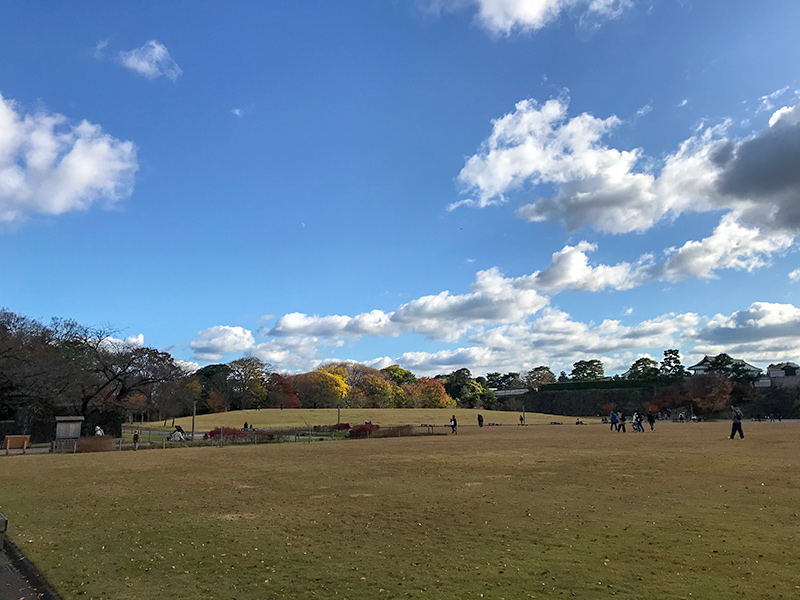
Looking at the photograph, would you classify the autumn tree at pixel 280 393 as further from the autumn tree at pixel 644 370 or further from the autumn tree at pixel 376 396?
the autumn tree at pixel 644 370

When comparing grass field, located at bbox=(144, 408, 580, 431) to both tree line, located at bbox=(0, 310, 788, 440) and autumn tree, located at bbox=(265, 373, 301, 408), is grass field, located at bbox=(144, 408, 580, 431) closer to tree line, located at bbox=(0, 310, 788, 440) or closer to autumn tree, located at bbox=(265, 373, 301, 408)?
tree line, located at bbox=(0, 310, 788, 440)

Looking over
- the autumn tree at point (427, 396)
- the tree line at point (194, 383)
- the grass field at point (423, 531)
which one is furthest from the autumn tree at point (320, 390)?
the grass field at point (423, 531)

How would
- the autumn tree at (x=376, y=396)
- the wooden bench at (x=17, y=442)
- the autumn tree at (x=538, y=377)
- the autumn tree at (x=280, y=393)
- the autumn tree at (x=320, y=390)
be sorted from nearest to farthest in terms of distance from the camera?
the wooden bench at (x=17, y=442) < the autumn tree at (x=280, y=393) < the autumn tree at (x=320, y=390) < the autumn tree at (x=376, y=396) < the autumn tree at (x=538, y=377)

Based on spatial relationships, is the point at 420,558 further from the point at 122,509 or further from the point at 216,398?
the point at 216,398

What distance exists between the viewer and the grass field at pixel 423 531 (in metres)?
7.23

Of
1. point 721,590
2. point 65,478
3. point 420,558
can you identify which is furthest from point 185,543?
point 65,478

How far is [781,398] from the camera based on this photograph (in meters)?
84.8

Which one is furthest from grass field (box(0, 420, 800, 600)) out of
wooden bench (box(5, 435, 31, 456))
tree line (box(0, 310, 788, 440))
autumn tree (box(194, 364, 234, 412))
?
autumn tree (box(194, 364, 234, 412))

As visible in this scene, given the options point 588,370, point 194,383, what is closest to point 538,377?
point 588,370

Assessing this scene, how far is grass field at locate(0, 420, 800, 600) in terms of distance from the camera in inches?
285

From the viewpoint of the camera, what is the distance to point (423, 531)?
33.5 ft

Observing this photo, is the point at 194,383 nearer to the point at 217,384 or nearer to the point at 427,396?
the point at 217,384

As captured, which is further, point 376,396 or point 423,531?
point 376,396

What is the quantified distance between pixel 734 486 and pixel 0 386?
47.3 m
